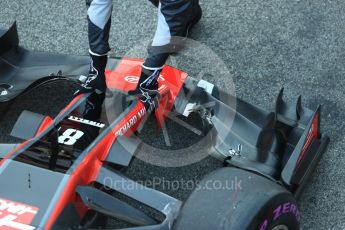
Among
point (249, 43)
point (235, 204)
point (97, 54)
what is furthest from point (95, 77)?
point (249, 43)

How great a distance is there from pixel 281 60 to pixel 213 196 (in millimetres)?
1261

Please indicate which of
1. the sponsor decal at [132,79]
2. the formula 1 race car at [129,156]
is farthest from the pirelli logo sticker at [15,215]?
the sponsor decal at [132,79]

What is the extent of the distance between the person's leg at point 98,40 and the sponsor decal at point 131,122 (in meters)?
0.16

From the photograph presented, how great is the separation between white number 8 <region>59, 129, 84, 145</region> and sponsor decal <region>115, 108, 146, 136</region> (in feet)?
0.38

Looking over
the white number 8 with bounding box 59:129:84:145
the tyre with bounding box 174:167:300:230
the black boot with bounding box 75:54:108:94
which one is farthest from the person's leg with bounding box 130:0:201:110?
the tyre with bounding box 174:167:300:230

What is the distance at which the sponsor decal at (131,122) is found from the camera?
5.90 feet

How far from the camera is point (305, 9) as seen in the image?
9.11 feet

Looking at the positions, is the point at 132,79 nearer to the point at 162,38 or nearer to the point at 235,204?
the point at 162,38

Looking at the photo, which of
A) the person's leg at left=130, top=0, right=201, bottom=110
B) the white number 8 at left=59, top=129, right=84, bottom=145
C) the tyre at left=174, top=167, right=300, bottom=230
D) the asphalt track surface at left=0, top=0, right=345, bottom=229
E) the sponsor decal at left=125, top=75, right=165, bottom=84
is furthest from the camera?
the asphalt track surface at left=0, top=0, right=345, bottom=229

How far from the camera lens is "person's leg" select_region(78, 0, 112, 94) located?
1.91 metres

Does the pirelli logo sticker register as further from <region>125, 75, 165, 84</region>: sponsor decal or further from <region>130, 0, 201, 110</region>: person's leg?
<region>125, 75, 165, 84</region>: sponsor decal

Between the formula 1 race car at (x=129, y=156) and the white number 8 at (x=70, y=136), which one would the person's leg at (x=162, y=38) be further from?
the white number 8 at (x=70, y=136)

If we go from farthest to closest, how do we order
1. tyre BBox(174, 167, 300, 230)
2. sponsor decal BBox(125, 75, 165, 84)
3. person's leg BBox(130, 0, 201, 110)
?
1. sponsor decal BBox(125, 75, 165, 84)
2. person's leg BBox(130, 0, 201, 110)
3. tyre BBox(174, 167, 300, 230)

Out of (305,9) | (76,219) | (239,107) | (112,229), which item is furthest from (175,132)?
(305,9)
